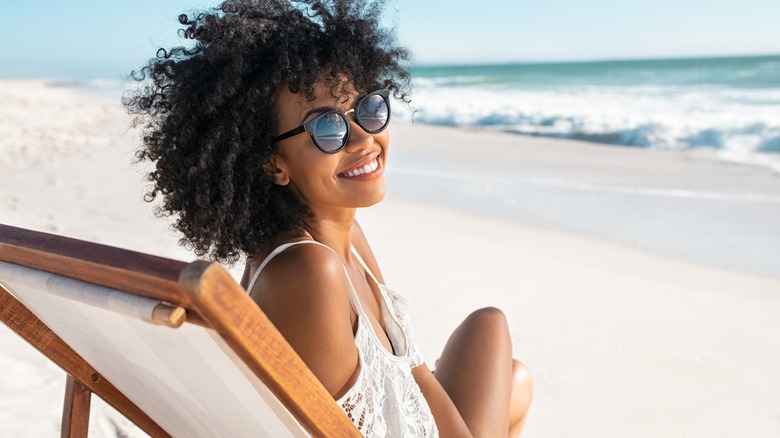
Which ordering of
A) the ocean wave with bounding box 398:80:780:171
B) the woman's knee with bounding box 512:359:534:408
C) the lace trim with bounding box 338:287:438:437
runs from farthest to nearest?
1. the ocean wave with bounding box 398:80:780:171
2. the woman's knee with bounding box 512:359:534:408
3. the lace trim with bounding box 338:287:438:437

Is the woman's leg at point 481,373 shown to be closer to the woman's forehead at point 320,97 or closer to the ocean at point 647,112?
the woman's forehead at point 320,97

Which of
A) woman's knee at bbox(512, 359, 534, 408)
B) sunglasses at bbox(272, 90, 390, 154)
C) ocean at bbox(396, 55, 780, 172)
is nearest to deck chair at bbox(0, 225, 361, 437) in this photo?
sunglasses at bbox(272, 90, 390, 154)

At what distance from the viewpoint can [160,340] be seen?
4.61 feet

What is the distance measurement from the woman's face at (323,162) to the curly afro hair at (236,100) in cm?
3

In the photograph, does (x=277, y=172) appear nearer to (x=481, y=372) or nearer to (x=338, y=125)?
(x=338, y=125)

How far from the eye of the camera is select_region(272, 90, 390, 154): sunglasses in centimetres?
203

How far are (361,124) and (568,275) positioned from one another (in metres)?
3.53

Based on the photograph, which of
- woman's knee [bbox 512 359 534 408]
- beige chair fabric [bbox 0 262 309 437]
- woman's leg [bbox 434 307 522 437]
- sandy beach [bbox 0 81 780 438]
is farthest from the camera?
sandy beach [bbox 0 81 780 438]

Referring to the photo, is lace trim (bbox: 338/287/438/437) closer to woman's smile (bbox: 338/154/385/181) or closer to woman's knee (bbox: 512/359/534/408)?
woman's smile (bbox: 338/154/385/181)

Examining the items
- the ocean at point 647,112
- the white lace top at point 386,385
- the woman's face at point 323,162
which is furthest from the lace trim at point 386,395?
the ocean at point 647,112

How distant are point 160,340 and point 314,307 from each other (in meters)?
0.35

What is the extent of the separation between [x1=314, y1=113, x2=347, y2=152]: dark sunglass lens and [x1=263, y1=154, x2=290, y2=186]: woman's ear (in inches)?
5.9

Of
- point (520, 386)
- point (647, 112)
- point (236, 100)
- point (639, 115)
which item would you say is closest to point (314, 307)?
point (236, 100)

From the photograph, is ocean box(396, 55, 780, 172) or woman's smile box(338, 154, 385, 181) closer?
woman's smile box(338, 154, 385, 181)
